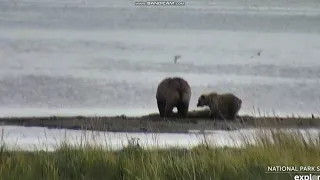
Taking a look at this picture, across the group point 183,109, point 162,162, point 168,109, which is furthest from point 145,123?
point 162,162

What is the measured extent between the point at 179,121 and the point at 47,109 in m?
2.01

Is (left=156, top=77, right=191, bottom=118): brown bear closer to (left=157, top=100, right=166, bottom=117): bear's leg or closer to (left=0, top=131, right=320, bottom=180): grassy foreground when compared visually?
(left=157, top=100, right=166, bottom=117): bear's leg

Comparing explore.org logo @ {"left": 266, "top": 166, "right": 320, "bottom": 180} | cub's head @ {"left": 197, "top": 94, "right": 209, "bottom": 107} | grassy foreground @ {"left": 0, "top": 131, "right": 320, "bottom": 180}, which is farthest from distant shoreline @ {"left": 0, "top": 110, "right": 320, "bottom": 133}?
explore.org logo @ {"left": 266, "top": 166, "right": 320, "bottom": 180}

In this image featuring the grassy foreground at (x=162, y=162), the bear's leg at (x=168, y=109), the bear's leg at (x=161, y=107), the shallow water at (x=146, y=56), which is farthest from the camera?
the shallow water at (x=146, y=56)

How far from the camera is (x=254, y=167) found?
18.3 feet

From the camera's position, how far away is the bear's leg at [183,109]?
9758mm

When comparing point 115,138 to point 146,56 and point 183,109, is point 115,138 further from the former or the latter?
point 146,56

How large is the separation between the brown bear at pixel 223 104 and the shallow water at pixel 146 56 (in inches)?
9.9

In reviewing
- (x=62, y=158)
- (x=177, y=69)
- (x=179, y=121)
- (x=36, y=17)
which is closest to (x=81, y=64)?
(x=177, y=69)

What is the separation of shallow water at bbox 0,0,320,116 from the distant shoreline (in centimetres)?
60

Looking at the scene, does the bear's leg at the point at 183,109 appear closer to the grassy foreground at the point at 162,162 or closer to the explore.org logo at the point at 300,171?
the grassy foreground at the point at 162,162

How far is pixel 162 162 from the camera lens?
5816 mm

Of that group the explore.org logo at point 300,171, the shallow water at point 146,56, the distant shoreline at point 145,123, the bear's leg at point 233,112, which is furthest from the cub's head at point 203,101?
the explore.org logo at point 300,171

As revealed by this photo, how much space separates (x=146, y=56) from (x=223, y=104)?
25.6ft
